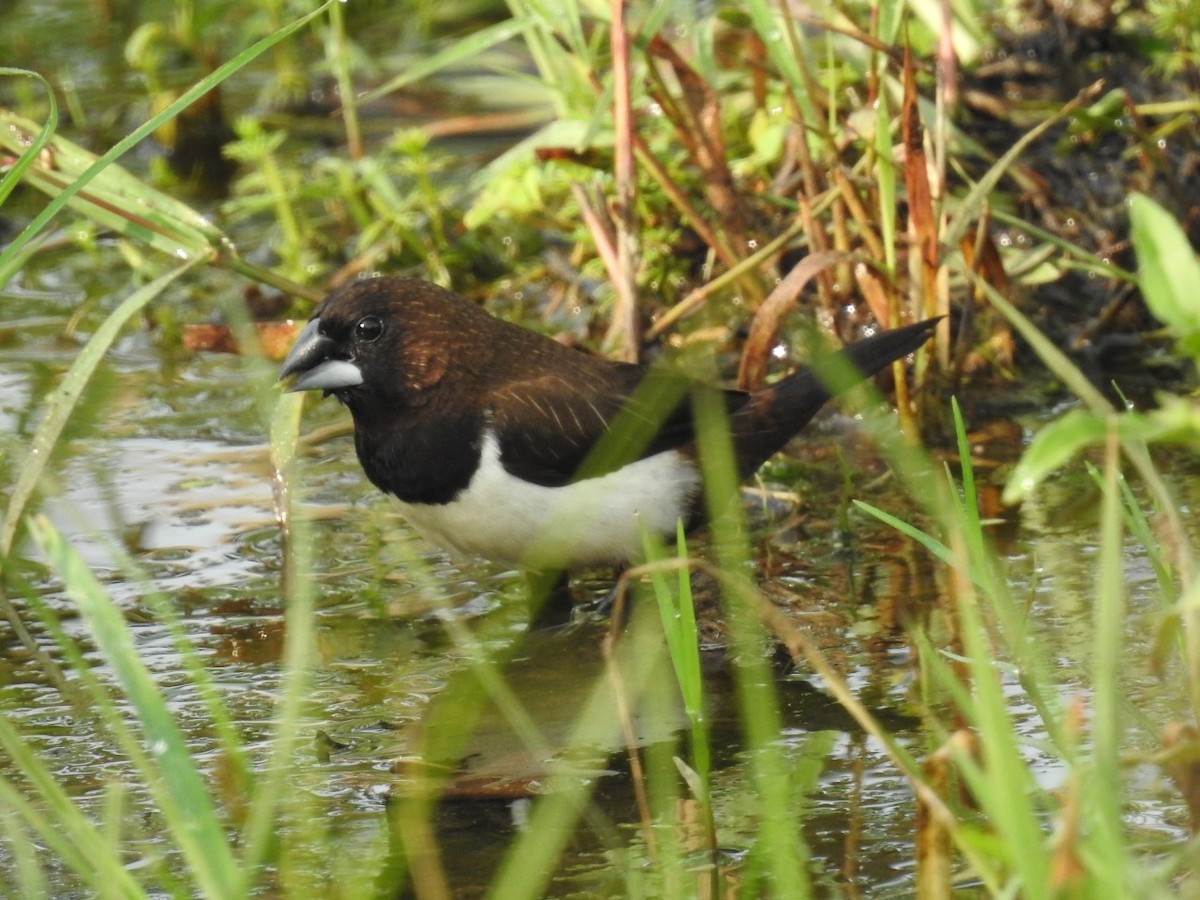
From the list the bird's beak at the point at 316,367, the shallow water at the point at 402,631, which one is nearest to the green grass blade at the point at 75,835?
the shallow water at the point at 402,631

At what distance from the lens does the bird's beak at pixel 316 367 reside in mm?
3867

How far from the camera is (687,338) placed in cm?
514

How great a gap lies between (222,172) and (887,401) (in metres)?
3.50

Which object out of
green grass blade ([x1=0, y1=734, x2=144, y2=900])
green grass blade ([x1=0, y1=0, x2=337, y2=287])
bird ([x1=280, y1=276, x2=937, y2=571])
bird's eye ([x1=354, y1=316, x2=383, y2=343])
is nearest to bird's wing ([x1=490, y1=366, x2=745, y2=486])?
bird ([x1=280, y1=276, x2=937, y2=571])

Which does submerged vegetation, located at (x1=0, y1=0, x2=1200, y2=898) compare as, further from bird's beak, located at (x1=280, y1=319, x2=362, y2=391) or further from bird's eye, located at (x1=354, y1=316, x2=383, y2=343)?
bird's eye, located at (x1=354, y1=316, x2=383, y2=343)

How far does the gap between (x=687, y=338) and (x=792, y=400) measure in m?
1.06

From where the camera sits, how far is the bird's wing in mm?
3824

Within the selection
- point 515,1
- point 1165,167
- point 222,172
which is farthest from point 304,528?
point 222,172

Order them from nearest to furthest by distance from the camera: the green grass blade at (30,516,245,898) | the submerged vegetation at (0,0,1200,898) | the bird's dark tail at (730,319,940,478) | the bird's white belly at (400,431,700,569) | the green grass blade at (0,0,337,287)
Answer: the green grass blade at (30,516,245,898), the submerged vegetation at (0,0,1200,898), the green grass blade at (0,0,337,287), the bird's white belly at (400,431,700,569), the bird's dark tail at (730,319,940,478)

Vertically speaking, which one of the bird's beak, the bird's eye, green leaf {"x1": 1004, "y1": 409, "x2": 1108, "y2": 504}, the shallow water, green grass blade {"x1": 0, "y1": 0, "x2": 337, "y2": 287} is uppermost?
green grass blade {"x1": 0, "y1": 0, "x2": 337, "y2": 287}

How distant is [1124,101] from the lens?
15.5 feet

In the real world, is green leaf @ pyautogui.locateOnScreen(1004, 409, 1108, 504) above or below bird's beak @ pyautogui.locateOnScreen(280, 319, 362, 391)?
below

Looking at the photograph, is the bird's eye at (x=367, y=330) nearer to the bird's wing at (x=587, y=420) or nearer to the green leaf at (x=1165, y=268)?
the bird's wing at (x=587, y=420)

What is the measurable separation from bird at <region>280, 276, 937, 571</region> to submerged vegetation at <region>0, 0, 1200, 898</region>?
171mm
